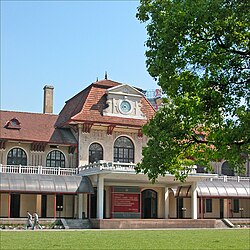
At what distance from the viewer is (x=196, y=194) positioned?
43031 millimetres

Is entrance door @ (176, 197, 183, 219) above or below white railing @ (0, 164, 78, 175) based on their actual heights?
below

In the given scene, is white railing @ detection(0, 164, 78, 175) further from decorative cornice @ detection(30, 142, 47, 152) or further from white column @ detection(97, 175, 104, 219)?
white column @ detection(97, 175, 104, 219)

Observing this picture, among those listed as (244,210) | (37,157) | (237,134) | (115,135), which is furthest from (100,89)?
(237,134)

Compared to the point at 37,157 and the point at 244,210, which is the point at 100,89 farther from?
the point at 244,210

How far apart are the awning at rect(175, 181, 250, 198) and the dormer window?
534 inches

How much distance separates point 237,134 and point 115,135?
2907 cm

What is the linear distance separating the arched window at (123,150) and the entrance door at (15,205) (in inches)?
325

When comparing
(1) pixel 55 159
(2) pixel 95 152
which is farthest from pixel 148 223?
(1) pixel 55 159

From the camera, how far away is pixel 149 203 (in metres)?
46.1

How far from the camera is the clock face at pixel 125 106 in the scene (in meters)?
44.6

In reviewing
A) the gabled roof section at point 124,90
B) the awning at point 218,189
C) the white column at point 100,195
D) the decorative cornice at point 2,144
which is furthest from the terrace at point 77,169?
the gabled roof section at point 124,90

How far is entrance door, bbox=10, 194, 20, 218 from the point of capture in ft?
136

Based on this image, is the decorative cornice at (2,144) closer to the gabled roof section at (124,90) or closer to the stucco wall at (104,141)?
the stucco wall at (104,141)

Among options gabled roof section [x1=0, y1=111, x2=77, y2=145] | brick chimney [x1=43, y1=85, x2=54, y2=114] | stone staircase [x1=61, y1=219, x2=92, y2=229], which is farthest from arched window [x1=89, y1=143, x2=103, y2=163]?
Result: brick chimney [x1=43, y1=85, x2=54, y2=114]
